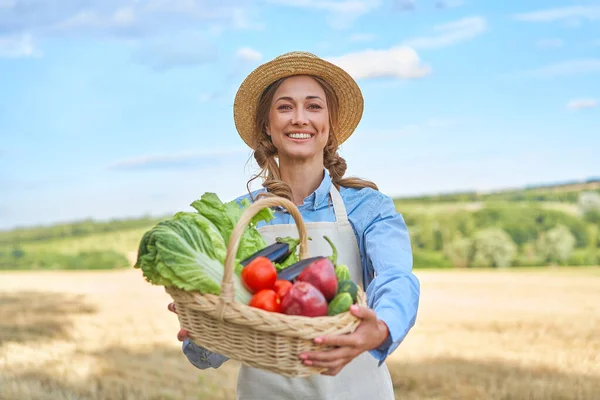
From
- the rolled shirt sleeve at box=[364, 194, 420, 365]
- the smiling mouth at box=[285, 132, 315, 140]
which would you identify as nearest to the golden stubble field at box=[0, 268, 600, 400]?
the rolled shirt sleeve at box=[364, 194, 420, 365]

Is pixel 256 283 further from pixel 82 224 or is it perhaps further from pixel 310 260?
pixel 82 224

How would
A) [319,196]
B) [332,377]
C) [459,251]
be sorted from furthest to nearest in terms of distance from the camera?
[459,251] → [319,196] → [332,377]

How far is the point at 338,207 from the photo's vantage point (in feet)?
11.1

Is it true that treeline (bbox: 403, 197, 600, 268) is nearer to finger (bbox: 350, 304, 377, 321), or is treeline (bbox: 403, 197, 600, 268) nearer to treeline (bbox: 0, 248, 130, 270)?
treeline (bbox: 0, 248, 130, 270)

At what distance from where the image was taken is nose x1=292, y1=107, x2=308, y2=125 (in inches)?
130

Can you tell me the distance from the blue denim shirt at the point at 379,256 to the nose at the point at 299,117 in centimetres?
34

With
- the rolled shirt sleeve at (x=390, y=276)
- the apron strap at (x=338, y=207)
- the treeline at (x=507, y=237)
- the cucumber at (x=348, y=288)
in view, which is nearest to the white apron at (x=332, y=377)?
the apron strap at (x=338, y=207)

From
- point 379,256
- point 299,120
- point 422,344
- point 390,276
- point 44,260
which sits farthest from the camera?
point 44,260

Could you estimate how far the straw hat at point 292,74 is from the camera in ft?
11.5

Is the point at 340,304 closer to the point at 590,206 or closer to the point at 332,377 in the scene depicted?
the point at 332,377

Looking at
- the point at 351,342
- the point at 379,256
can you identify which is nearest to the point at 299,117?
the point at 379,256

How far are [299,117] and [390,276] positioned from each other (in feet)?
3.20

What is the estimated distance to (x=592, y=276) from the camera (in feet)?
34.8

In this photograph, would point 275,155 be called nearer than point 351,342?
No
